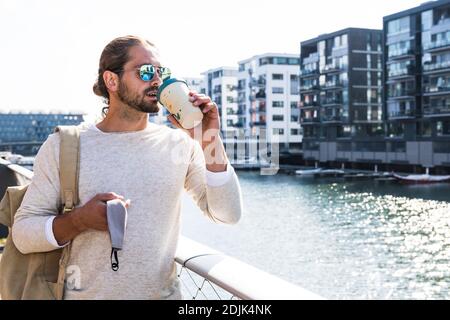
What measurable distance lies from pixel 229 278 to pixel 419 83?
5497 centimetres

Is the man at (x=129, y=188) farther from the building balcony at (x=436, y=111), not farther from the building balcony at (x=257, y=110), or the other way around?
the building balcony at (x=257, y=110)

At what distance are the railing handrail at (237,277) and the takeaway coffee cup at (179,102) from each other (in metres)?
0.48

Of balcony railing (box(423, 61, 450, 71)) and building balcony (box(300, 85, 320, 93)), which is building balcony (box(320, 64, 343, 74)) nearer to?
building balcony (box(300, 85, 320, 93))

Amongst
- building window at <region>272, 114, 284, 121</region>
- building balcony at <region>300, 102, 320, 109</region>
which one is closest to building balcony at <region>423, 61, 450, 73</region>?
building balcony at <region>300, 102, 320, 109</region>

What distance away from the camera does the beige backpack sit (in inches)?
74.0

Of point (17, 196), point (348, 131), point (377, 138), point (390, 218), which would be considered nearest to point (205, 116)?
point (17, 196)

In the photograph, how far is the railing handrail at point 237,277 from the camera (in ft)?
5.16

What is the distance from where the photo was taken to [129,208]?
191cm

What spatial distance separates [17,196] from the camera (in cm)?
199

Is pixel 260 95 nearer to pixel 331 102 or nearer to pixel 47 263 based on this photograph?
pixel 331 102

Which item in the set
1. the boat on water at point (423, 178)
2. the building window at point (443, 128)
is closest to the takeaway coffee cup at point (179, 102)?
the building window at point (443, 128)

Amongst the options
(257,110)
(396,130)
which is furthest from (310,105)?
(396,130)
